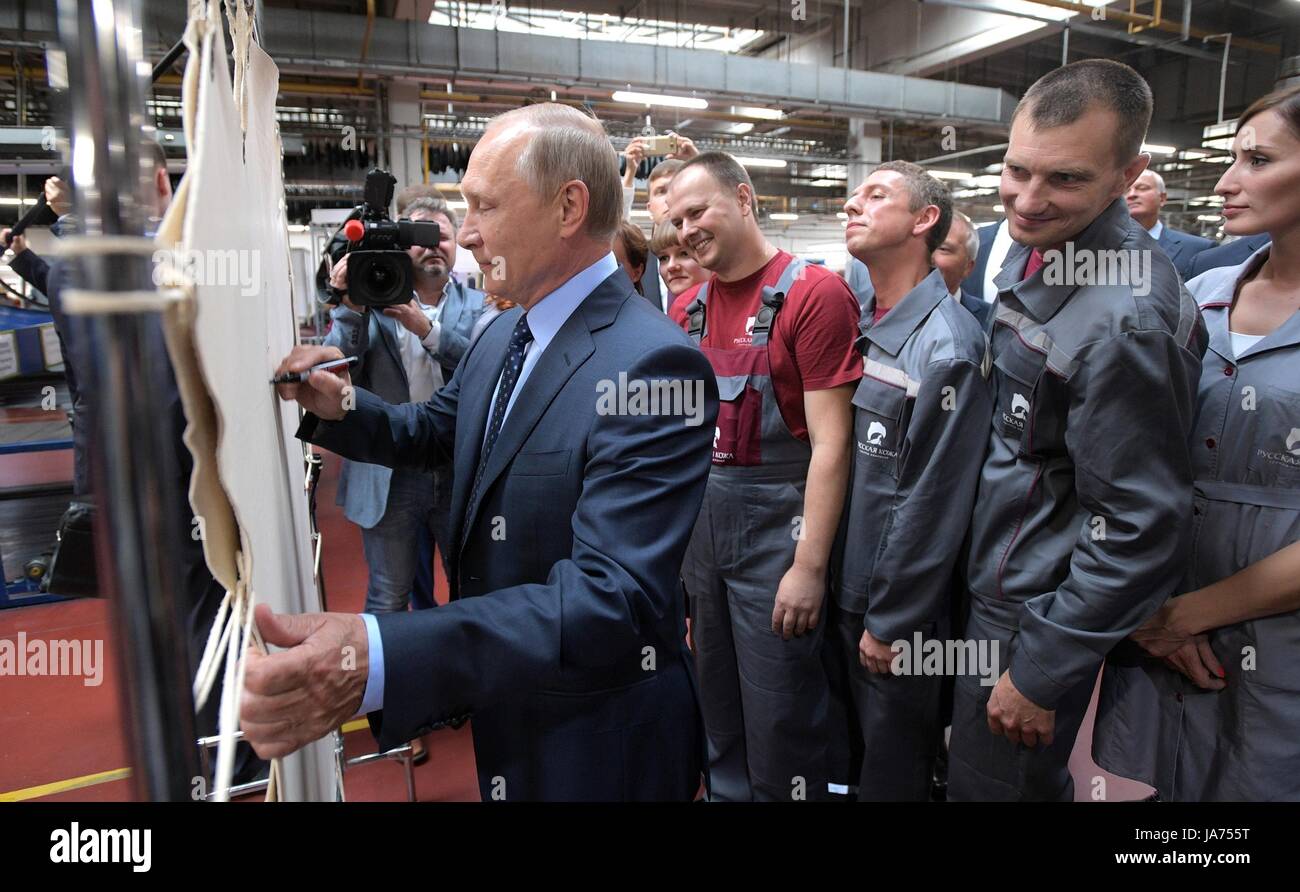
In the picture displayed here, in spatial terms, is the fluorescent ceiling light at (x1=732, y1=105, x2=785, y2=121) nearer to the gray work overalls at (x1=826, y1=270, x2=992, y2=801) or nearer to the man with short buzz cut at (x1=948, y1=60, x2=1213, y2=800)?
the gray work overalls at (x1=826, y1=270, x2=992, y2=801)

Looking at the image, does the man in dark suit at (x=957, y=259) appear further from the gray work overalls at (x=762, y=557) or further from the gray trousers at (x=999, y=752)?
the gray trousers at (x=999, y=752)

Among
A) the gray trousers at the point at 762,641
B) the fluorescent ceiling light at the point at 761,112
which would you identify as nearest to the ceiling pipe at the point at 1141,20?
the fluorescent ceiling light at the point at 761,112

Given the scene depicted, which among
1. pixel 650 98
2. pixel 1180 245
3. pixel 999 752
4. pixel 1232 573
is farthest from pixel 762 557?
pixel 650 98

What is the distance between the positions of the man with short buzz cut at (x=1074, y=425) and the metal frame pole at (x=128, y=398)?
50.6 inches

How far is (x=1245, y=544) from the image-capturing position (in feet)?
4.19

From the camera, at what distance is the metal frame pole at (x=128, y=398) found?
0.37 metres

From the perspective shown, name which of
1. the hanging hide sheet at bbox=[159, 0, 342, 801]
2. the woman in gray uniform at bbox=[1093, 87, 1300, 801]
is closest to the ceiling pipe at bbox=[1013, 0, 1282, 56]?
the woman in gray uniform at bbox=[1093, 87, 1300, 801]

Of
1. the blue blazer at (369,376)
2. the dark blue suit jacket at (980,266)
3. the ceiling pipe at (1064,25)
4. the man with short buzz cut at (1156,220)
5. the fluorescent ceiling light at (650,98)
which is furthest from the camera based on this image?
the fluorescent ceiling light at (650,98)

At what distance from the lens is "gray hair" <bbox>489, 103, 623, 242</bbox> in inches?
42.0

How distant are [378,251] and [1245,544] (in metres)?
1.77

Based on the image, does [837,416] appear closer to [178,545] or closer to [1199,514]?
[1199,514]

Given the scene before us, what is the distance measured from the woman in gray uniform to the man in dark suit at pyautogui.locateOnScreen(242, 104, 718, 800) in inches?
36.7
